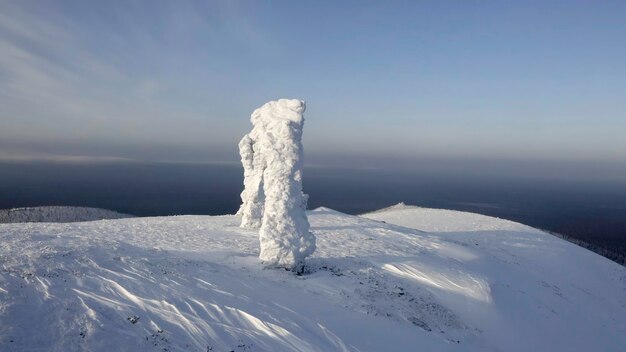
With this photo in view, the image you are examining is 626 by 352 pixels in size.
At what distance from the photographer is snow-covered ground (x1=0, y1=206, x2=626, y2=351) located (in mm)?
12469

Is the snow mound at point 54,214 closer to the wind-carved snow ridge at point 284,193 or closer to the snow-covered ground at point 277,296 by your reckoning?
the snow-covered ground at point 277,296

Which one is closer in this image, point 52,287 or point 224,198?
point 52,287

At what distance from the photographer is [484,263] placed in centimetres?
2983

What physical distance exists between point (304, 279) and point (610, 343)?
71.0 ft

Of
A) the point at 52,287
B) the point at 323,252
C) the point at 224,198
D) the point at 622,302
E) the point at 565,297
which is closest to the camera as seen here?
the point at 52,287

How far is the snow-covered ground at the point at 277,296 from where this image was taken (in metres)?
12.5

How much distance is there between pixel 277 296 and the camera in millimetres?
17094

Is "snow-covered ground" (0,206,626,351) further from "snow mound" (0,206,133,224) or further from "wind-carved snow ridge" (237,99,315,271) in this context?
"snow mound" (0,206,133,224)

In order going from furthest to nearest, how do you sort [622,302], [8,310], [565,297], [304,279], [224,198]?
1. [224,198]
2. [622,302]
3. [565,297]
4. [304,279]
5. [8,310]

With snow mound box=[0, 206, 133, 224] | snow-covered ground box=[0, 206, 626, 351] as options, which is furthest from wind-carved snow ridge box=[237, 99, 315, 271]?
snow mound box=[0, 206, 133, 224]

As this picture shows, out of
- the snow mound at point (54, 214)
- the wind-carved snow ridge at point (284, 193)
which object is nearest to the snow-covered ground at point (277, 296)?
the wind-carved snow ridge at point (284, 193)

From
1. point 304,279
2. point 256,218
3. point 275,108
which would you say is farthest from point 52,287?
point 256,218

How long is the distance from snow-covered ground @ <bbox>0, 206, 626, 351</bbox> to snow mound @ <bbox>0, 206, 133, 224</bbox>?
43.2 metres

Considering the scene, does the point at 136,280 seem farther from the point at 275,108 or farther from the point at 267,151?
the point at 275,108
